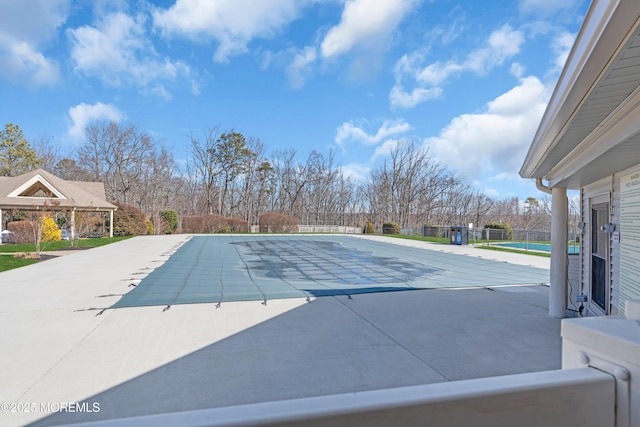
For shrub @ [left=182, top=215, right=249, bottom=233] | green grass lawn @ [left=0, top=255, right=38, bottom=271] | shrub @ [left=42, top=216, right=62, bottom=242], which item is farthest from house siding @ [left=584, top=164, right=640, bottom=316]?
shrub @ [left=182, top=215, right=249, bottom=233]

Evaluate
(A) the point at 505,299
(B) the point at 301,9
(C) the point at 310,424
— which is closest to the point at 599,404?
(C) the point at 310,424

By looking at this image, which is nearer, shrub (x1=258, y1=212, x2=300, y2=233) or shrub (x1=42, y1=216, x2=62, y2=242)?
shrub (x1=42, y1=216, x2=62, y2=242)

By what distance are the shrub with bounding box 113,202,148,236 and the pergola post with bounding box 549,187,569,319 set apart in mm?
22202

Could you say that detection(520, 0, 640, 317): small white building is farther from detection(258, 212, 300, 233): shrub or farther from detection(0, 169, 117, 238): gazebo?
detection(258, 212, 300, 233): shrub

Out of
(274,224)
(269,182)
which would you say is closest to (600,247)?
(274,224)

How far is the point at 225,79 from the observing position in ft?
70.3

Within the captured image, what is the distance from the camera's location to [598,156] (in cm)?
308

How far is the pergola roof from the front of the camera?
16.5 metres

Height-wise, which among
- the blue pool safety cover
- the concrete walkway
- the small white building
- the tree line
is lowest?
the concrete walkway

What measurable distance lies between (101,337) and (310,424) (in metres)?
4.03

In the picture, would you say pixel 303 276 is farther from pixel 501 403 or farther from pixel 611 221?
pixel 501 403

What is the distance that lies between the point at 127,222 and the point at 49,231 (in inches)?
233

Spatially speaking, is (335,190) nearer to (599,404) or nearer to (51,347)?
(51,347)

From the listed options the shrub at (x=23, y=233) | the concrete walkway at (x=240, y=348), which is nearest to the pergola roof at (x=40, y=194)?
the shrub at (x=23, y=233)
